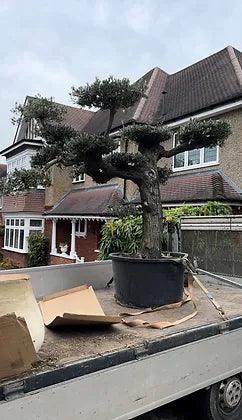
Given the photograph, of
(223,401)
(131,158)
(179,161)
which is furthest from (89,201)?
(223,401)

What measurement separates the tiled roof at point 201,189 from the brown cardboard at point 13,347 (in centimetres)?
960

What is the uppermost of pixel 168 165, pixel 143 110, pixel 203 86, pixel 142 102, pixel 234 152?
pixel 203 86

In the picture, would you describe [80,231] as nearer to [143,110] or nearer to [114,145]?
[143,110]

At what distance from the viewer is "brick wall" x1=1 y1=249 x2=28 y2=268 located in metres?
21.9

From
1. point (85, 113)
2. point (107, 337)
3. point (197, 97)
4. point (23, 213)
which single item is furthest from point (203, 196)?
point (85, 113)

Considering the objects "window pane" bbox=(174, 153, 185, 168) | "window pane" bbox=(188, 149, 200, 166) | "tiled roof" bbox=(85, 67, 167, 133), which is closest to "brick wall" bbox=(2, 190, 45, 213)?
"tiled roof" bbox=(85, 67, 167, 133)

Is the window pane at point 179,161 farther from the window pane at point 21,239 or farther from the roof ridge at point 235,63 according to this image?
the window pane at point 21,239

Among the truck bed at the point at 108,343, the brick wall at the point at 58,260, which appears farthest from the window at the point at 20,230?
the truck bed at the point at 108,343

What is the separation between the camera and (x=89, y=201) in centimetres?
1809

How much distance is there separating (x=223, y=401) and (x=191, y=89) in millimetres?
14752

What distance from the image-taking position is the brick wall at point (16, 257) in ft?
71.9

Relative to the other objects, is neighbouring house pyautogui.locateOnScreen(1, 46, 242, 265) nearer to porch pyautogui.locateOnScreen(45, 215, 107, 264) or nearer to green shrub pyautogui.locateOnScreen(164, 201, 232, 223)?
porch pyautogui.locateOnScreen(45, 215, 107, 264)

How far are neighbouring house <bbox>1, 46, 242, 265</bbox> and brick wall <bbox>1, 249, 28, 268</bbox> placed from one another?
0.06 meters

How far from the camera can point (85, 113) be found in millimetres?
25125
